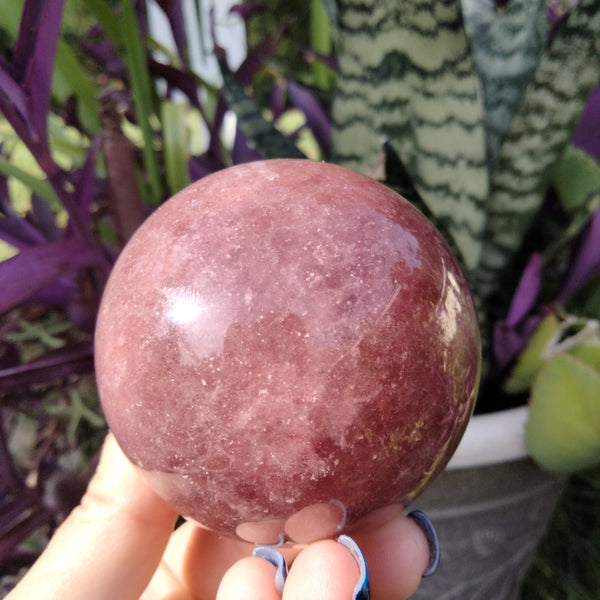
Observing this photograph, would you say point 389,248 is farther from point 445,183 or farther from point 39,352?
point 39,352

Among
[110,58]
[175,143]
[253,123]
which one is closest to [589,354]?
[253,123]

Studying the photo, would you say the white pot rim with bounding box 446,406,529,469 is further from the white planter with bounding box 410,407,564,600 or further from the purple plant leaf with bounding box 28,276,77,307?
the purple plant leaf with bounding box 28,276,77,307

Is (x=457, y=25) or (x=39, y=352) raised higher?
(x=457, y=25)

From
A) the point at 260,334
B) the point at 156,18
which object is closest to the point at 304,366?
the point at 260,334

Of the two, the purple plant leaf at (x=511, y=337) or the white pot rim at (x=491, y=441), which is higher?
the purple plant leaf at (x=511, y=337)

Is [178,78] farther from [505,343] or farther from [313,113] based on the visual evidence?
[505,343]

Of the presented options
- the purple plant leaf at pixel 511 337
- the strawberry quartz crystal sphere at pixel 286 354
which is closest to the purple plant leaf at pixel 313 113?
the purple plant leaf at pixel 511 337

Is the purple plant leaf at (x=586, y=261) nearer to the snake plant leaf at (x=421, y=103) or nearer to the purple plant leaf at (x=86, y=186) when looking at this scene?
the snake plant leaf at (x=421, y=103)
